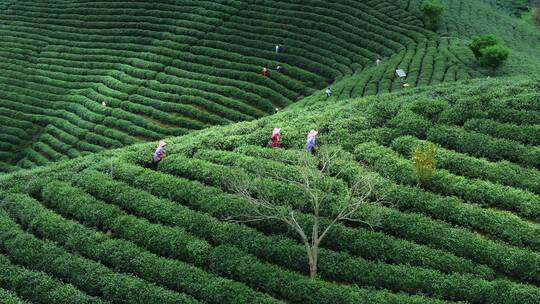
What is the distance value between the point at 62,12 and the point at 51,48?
7042 mm

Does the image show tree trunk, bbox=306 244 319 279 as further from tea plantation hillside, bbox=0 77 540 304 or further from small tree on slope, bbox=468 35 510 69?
small tree on slope, bbox=468 35 510 69

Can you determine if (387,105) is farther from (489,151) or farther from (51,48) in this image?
(51,48)

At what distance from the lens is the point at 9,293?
14375 millimetres

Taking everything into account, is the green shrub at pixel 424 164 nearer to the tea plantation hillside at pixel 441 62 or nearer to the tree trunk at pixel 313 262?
the tree trunk at pixel 313 262

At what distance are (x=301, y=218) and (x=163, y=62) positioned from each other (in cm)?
2488

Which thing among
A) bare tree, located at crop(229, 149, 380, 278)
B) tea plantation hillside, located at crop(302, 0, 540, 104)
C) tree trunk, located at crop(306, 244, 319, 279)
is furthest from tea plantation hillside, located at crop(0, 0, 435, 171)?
tree trunk, located at crop(306, 244, 319, 279)

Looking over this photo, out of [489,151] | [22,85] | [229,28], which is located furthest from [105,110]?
[489,151]

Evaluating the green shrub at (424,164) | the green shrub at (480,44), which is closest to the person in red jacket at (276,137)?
the green shrub at (424,164)

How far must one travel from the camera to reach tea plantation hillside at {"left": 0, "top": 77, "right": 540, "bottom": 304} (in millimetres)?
13406

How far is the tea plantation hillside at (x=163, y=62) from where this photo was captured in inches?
1219

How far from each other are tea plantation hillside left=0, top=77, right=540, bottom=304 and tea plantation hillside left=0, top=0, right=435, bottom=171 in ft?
35.4

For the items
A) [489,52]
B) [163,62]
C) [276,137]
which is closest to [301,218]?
[276,137]

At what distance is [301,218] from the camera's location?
50.1ft

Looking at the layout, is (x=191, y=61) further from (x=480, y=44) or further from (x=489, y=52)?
(x=489, y=52)
